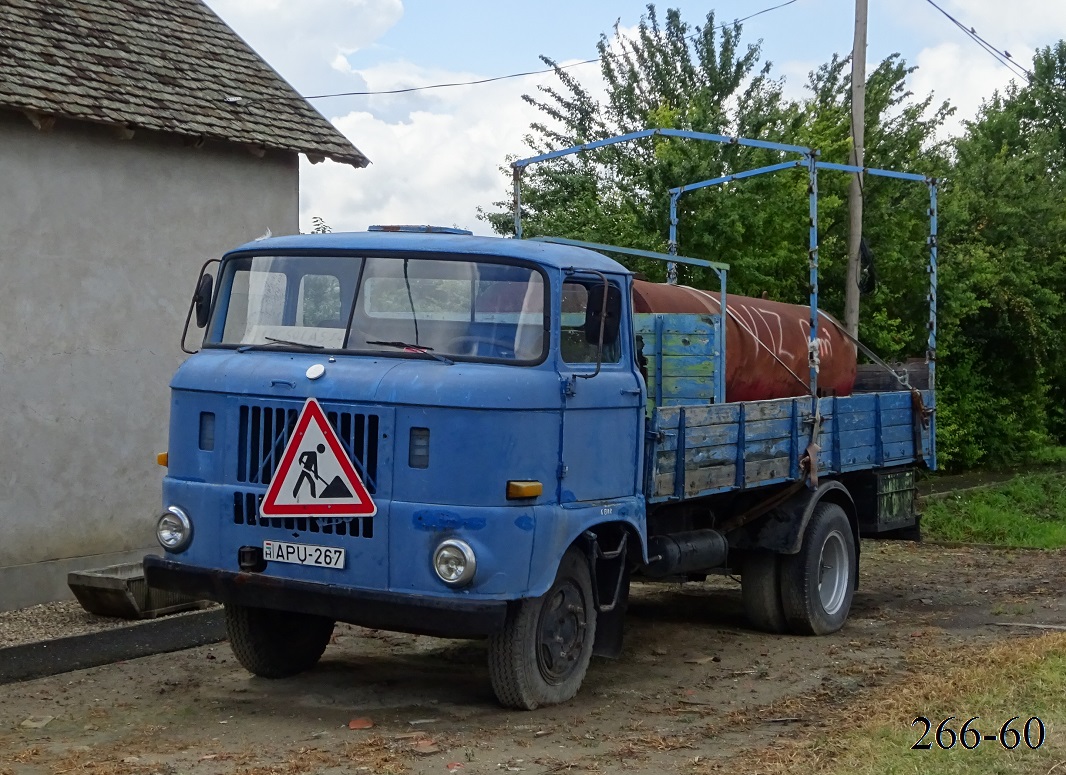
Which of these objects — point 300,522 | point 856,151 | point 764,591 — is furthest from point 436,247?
point 856,151

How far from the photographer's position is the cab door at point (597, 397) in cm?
687

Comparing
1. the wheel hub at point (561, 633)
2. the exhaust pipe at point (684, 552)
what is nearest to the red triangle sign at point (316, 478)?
the wheel hub at point (561, 633)

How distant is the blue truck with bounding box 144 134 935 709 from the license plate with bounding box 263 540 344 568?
0.03 feet

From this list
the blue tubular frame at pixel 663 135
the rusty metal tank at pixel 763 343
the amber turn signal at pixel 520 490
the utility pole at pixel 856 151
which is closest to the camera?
the amber turn signal at pixel 520 490

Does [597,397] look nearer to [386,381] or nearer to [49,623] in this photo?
[386,381]

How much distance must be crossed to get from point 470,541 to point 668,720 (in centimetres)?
144

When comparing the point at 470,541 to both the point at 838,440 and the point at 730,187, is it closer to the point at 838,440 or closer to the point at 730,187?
the point at 838,440

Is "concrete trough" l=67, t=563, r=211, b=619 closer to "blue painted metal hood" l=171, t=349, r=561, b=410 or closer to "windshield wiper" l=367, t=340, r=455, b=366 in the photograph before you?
"blue painted metal hood" l=171, t=349, r=561, b=410

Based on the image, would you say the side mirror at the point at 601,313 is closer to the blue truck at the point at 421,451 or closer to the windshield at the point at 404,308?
the blue truck at the point at 421,451

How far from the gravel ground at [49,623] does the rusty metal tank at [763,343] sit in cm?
429

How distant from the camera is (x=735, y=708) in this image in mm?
7199

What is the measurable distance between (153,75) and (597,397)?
6598 millimetres

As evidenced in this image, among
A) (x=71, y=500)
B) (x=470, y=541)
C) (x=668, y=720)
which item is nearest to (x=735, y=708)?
(x=668, y=720)

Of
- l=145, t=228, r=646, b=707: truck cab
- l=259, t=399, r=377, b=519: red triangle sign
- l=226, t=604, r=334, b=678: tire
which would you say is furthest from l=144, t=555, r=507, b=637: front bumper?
l=226, t=604, r=334, b=678: tire
